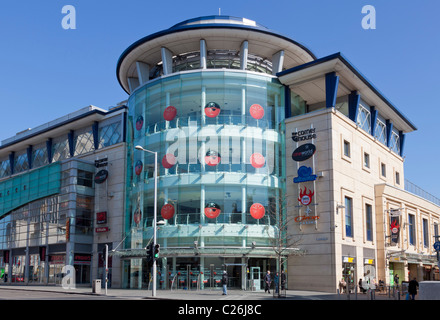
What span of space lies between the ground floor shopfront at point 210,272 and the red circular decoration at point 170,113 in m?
12.9

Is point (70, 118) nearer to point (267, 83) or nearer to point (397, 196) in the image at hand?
point (267, 83)

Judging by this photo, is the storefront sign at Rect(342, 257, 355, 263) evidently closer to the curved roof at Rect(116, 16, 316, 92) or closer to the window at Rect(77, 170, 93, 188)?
the curved roof at Rect(116, 16, 316, 92)

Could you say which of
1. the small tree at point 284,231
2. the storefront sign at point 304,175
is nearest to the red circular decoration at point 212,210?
the small tree at point 284,231

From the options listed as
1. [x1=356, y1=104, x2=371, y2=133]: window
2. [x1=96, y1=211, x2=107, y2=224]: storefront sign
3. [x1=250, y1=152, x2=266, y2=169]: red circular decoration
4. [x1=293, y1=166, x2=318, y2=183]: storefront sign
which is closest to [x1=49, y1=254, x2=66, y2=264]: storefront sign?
[x1=96, y1=211, x2=107, y2=224]: storefront sign

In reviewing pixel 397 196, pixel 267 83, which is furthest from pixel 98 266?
pixel 397 196

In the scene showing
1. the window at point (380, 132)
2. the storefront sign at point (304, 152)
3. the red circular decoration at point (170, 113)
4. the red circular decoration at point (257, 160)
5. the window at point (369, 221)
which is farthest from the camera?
the window at point (380, 132)

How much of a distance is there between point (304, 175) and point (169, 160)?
12.2 metres

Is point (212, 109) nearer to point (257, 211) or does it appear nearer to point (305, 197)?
point (257, 211)

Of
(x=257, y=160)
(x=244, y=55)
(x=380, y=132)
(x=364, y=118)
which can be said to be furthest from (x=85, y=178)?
(x=380, y=132)

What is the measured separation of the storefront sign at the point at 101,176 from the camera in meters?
54.3

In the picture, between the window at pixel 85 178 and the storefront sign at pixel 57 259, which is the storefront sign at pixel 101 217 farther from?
the storefront sign at pixel 57 259

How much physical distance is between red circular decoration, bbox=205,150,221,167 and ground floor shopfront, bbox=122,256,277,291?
822 centimetres

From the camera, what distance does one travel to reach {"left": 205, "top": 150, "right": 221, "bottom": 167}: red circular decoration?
4506 centimetres
